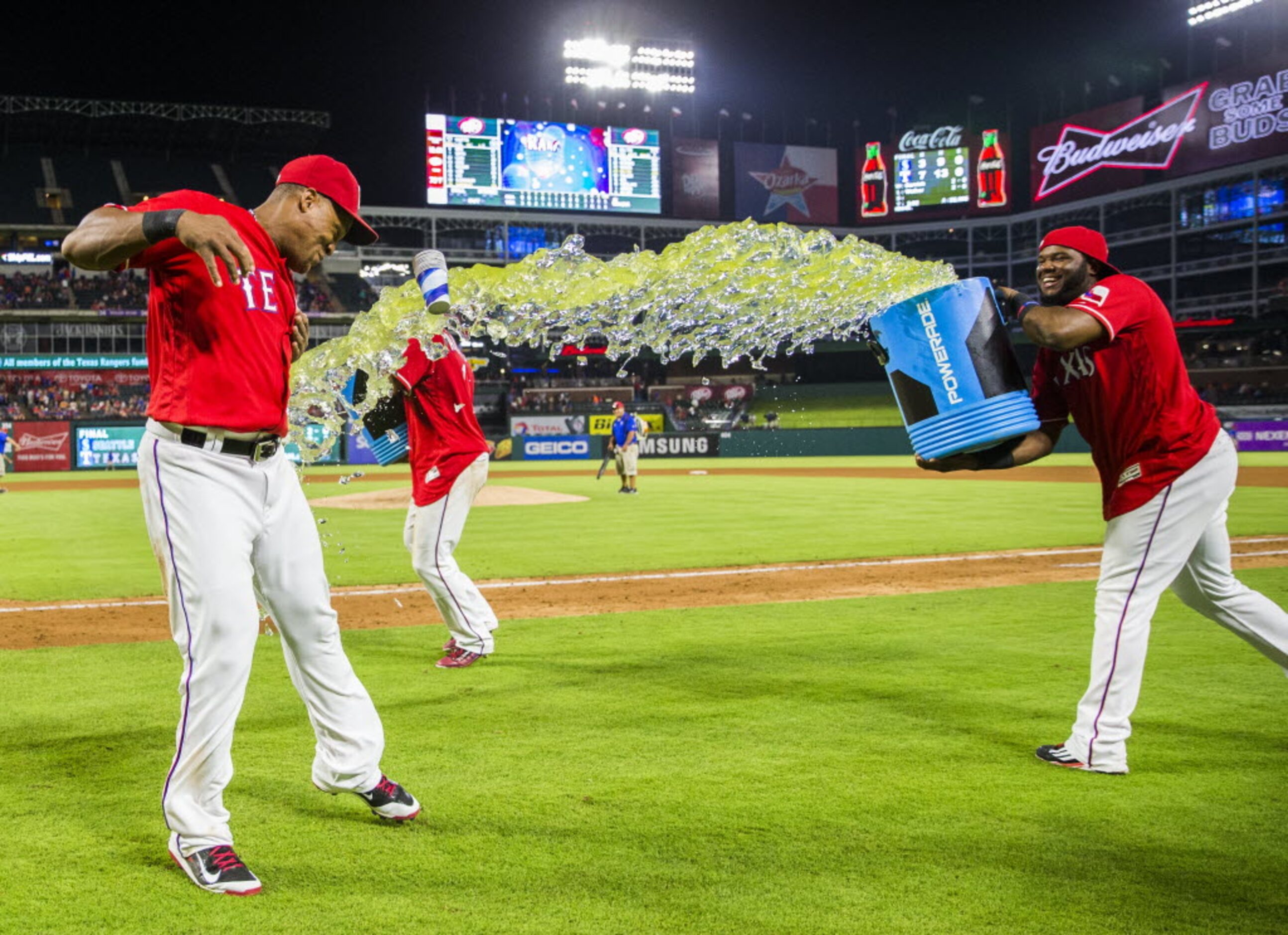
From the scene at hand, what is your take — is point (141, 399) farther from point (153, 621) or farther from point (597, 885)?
point (597, 885)

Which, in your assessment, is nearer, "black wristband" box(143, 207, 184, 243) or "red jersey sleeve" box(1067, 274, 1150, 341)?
"black wristband" box(143, 207, 184, 243)

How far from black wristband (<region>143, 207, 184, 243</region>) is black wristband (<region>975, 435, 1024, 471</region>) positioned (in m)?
3.09

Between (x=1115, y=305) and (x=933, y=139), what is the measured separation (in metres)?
63.9

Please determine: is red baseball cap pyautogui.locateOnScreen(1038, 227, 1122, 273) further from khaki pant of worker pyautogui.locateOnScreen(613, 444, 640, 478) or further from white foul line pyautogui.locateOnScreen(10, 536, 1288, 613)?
khaki pant of worker pyautogui.locateOnScreen(613, 444, 640, 478)

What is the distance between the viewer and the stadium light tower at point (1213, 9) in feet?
171

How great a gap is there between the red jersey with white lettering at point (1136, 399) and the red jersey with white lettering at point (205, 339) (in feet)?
9.91

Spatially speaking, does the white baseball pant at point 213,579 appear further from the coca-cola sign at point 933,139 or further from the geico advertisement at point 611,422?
the coca-cola sign at point 933,139

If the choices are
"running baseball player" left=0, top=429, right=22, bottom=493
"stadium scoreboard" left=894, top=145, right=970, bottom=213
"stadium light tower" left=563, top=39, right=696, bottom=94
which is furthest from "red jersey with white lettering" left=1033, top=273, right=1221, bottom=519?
"stadium scoreboard" left=894, top=145, right=970, bottom=213

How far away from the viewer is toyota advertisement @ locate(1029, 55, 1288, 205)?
48188 millimetres

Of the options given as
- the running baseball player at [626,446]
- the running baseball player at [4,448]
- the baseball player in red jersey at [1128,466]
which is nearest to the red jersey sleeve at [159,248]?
the baseball player in red jersey at [1128,466]

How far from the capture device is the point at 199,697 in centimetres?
344

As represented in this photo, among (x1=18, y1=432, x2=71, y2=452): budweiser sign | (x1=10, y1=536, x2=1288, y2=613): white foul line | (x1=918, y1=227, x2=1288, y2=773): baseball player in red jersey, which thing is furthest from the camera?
(x1=18, y1=432, x2=71, y2=452): budweiser sign

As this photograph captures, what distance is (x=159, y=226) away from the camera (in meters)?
3.07

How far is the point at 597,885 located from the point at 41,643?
→ 5796mm
